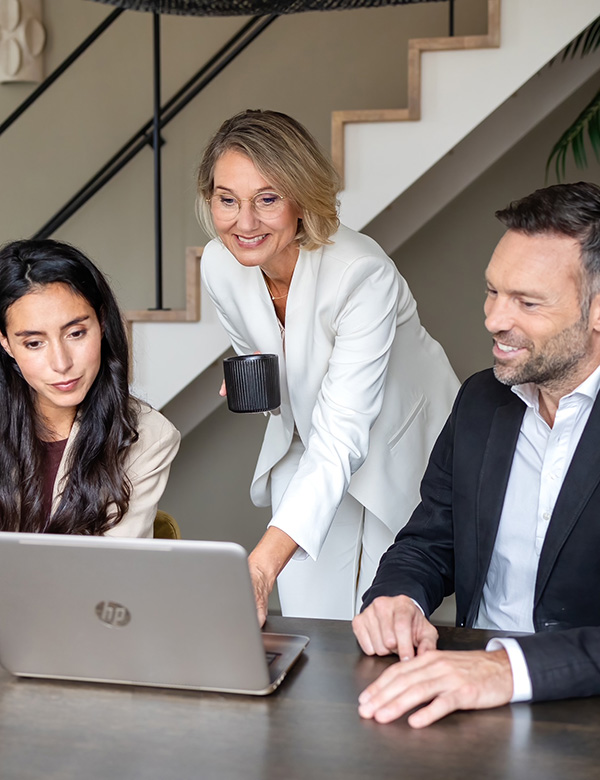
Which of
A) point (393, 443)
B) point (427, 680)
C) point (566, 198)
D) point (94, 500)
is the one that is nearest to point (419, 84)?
point (393, 443)

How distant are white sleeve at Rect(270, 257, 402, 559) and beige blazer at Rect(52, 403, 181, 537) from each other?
0.27 meters

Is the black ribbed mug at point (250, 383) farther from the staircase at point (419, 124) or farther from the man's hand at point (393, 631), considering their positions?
the staircase at point (419, 124)

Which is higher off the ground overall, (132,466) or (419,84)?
(419,84)

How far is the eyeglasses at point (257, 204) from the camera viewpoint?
1808mm

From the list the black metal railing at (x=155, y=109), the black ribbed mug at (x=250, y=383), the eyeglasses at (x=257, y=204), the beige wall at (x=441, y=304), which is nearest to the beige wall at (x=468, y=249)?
the beige wall at (x=441, y=304)

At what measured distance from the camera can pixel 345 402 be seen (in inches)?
Result: 72.3

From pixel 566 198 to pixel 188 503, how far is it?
10.4 feet

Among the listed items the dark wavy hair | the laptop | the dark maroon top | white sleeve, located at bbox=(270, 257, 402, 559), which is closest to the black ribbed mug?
white sleeve, located at bbox=(270, 257, 402, 559)

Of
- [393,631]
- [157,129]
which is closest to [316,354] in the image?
[393,631]

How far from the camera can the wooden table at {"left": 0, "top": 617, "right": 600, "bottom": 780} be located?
37.1 inches

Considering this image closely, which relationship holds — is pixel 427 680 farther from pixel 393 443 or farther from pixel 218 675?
pixel 393 443

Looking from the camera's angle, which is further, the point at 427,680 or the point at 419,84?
the point at 419,84

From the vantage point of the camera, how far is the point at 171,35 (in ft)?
13.6

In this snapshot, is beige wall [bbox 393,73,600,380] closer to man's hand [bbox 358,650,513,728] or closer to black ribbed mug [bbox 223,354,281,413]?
black ribbed mug [bbox 223,354,281,413]
